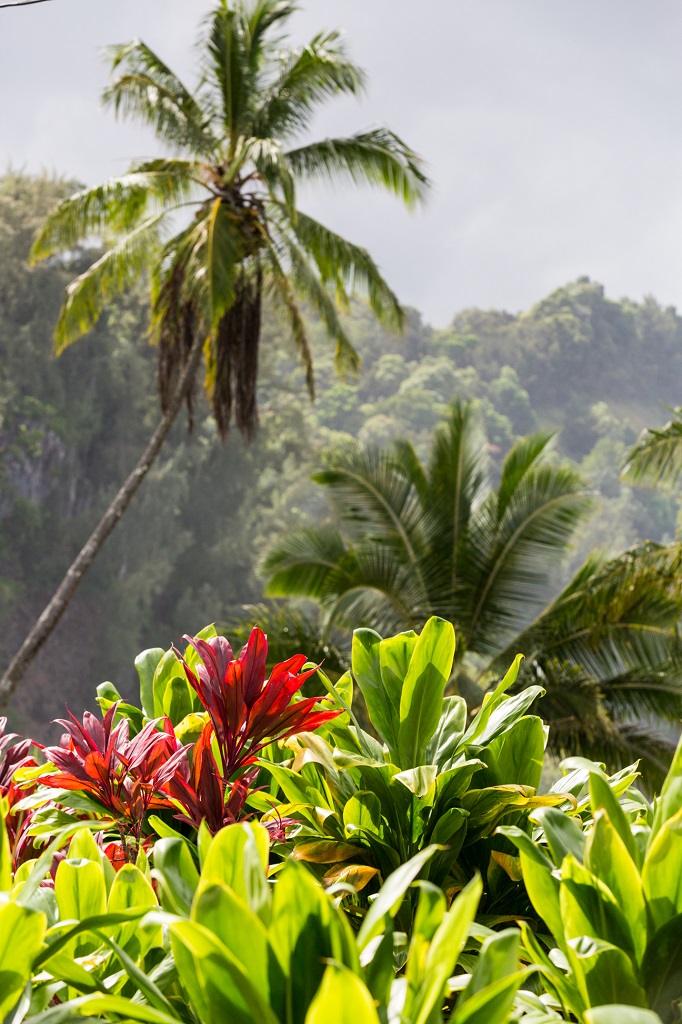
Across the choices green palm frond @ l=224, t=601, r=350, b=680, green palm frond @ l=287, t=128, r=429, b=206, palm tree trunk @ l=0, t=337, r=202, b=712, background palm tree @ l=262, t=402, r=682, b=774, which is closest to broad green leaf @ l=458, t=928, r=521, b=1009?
green palm frond @ l=224, t=601, r=350, b=680

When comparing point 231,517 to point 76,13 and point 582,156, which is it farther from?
point 582,156

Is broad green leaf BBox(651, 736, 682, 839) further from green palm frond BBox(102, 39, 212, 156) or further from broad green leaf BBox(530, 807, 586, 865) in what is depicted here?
green palm frond BBox(102, 39, 212, 156)

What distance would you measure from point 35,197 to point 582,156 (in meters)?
65.9

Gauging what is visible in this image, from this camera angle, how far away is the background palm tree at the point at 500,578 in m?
6.07

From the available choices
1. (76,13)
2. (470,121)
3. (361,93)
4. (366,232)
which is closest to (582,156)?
(470,121)

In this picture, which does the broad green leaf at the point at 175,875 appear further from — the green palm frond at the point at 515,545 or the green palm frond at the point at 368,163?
the green palm frond at the point at 368,163

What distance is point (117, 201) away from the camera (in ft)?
25.8

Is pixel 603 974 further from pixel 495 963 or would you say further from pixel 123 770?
pixel 123 770

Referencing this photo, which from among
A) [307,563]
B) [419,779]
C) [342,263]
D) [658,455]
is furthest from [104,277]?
[419,779]

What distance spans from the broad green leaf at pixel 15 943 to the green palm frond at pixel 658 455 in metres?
6.45

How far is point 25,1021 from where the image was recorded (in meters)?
0.53

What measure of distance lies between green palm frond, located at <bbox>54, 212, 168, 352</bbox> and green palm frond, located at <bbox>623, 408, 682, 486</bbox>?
4.56m

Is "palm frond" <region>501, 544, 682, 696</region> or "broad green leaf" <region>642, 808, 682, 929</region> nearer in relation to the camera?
"broad green leaf" <region>642, 808, 682, 929</region>

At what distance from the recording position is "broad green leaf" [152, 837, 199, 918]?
61 cm
